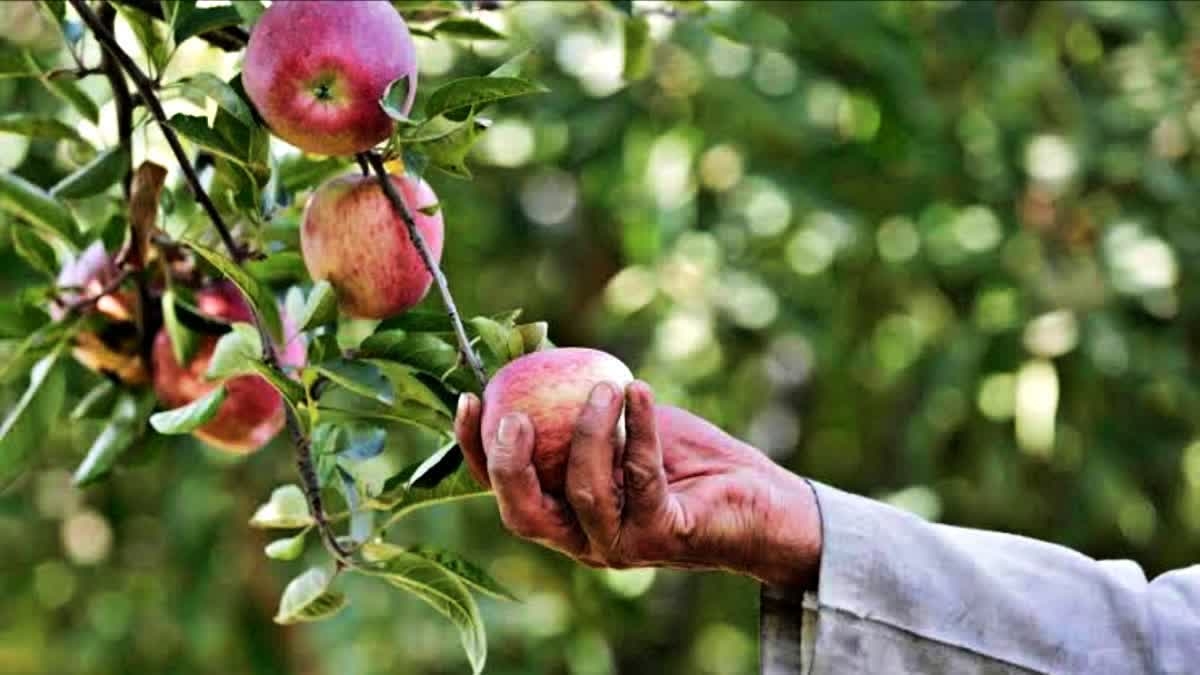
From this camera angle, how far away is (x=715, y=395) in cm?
315

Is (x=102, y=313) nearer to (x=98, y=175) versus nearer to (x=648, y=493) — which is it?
(x=98, y=175)

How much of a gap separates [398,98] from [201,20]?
0.20m

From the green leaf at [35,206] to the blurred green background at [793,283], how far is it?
126 centimetres

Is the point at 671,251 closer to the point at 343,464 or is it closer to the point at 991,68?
the point at 991,68

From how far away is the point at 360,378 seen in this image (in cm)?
113

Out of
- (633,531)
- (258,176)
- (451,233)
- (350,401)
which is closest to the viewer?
(633,531)

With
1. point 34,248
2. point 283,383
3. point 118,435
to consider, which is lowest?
point 118,435

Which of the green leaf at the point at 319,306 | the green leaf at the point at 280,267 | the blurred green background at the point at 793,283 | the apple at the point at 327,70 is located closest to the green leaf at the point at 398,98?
the apple at the point at 327,70

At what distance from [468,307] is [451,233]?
5.2 inches

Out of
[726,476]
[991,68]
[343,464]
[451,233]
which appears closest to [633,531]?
[726,476]

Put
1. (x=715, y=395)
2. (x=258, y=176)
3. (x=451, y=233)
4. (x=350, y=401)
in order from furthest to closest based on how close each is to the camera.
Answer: (x=715, y=395) → (x=451, y=233) → (x=350, y=401) → (x=258, y=176)

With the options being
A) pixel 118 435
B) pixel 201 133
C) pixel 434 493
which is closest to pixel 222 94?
pixel 201 133

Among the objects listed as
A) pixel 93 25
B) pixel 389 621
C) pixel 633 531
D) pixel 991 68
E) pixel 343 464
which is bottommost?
pixel 389 621

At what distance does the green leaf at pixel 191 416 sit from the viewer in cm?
114
